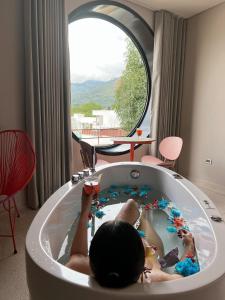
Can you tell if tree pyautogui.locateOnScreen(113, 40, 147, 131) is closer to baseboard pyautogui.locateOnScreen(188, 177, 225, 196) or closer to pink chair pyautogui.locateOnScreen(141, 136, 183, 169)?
pink chair pyautogui.locateOnScreen(141, 136, 183, 169)

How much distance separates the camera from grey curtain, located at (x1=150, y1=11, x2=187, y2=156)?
11.6 ft

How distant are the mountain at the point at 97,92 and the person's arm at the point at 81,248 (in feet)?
8.44

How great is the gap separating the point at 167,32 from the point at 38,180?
2703 millimetres

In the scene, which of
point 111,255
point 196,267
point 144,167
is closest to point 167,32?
point 144,167

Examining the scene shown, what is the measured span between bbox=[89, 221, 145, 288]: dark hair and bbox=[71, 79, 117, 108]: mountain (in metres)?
3.27

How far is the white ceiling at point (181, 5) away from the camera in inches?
126

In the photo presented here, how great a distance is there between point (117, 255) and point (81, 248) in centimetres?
57

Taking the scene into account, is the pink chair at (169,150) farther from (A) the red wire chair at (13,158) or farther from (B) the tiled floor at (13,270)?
(B) the tiled floor at (13,270)

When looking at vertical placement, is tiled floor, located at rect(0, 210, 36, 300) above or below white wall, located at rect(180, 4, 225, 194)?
below

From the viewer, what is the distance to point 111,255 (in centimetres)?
78

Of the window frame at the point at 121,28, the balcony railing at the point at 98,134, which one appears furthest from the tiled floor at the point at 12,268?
the balcony railing at the point at 98,134

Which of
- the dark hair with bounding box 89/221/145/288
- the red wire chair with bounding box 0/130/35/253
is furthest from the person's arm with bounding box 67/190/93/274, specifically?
the red wire chair with bounding box 0/130/35/253

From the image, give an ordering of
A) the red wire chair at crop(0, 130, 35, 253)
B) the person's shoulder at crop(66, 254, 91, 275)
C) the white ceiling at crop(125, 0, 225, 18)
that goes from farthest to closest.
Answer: the white ceiling at crop(125, 0, 225, 18), the red wire chair at crop(0, 130, 35, 253), the person's shoulder at crop(66, 254, 91, 275)

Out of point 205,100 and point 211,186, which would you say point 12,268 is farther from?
point 205,100
